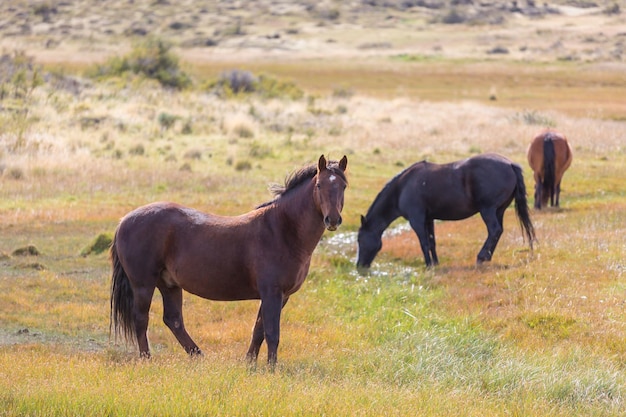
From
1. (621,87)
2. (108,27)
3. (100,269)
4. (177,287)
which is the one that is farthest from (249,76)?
(108,27)

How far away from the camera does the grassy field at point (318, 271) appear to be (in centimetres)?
721

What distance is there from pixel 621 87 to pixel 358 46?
43863 mm

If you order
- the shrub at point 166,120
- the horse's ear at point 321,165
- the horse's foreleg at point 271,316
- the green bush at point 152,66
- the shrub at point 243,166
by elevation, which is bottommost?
the green bush at point 152,66

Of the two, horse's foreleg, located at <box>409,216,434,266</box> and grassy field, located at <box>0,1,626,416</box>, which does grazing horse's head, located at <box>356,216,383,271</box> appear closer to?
grassy field, located at <box>0,1,626,416</box>

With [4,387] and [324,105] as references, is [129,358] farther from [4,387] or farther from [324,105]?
[324,105]

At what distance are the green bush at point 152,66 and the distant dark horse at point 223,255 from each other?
40562 mm

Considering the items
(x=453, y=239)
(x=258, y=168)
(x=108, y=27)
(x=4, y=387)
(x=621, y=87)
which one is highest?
(x=4, y=387)

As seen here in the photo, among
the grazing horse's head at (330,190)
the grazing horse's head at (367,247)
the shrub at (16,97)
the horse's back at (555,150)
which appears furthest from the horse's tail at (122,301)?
the shrub at (16,97)

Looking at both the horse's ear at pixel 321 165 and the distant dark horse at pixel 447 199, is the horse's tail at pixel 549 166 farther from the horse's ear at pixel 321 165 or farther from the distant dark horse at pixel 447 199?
the horse's ear at pixel 321 165

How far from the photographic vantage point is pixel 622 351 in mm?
9219

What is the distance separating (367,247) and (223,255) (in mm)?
6189

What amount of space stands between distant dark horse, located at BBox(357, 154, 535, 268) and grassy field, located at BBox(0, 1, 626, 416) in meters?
0.50

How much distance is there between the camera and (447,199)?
14.2 meters

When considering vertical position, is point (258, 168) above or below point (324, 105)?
above
